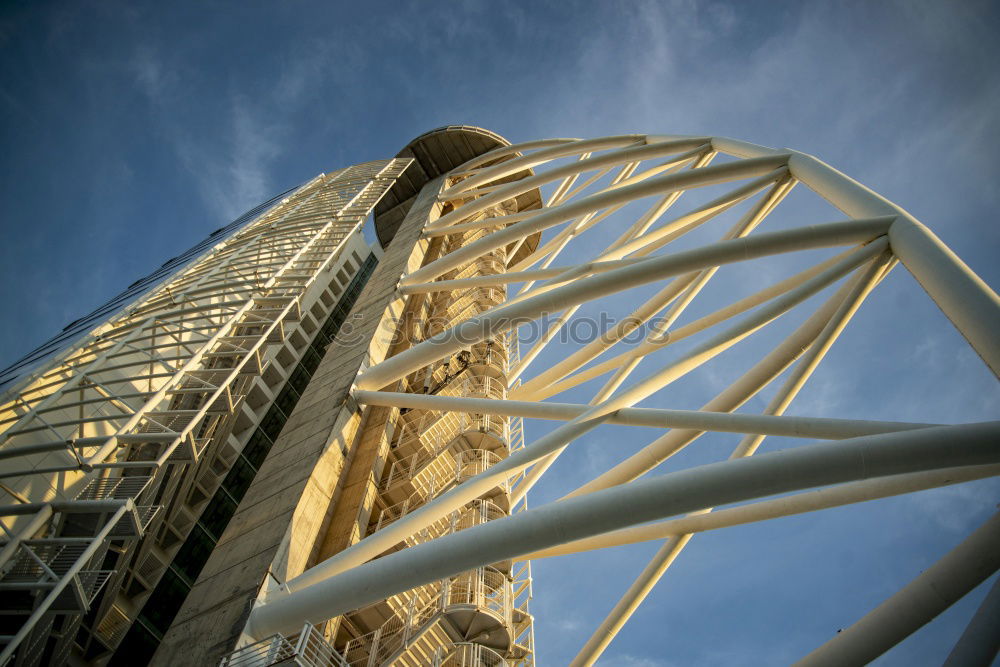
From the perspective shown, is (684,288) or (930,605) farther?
(684,288)

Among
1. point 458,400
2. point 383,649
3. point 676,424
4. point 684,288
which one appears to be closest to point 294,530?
point 383,649

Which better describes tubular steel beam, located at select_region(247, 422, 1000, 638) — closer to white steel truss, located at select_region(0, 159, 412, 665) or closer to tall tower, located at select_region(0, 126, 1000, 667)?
tall tower, located at select_region(0, 126, 1000, 667)

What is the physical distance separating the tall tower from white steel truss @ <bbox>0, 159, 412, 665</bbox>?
75mm

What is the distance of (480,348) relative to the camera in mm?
19906

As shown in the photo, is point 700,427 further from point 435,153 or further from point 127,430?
point 435,153

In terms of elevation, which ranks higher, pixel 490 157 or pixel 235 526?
pixel 490 157

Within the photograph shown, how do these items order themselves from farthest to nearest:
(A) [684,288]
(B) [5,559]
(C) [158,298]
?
(C) [158,298] → (A) [684,288] → (B) [5,559]

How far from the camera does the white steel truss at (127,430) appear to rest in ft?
32.4

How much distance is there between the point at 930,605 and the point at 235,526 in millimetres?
10911

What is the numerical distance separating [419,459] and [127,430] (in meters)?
6.54

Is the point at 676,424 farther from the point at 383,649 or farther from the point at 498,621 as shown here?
the point at 383,649

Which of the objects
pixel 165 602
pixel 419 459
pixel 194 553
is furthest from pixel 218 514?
pixel 419 459

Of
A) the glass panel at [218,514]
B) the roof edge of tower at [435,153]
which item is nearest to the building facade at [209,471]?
the glass panel at [218,514]

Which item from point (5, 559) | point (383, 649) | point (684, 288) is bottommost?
point (383, 649)
